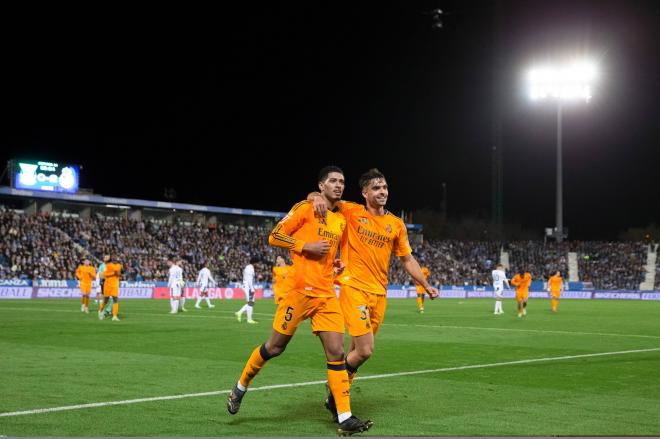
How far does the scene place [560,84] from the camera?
55.2 m

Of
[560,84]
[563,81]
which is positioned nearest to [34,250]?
[560,84]

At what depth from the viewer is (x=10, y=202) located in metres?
60.0

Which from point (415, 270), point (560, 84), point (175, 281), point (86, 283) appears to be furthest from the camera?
point (560, 84)

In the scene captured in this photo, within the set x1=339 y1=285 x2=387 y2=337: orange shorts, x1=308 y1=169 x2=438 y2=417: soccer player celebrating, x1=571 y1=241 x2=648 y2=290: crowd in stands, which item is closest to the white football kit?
x1=308 y1=169 x2=438 y2=417: soccer player celebrating

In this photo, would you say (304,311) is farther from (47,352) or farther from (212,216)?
(212,216)

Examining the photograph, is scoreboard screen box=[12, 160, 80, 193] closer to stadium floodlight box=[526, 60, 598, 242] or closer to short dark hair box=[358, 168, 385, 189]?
stadium floodlight box=[526, 60, 598, 242]

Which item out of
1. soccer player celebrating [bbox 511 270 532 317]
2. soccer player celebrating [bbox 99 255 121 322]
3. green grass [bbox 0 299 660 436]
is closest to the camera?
green grass [bbox 0 299 660 436]

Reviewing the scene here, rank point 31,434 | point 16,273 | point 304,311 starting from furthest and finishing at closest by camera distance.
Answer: point 16,273, point 304,311, point 31,434

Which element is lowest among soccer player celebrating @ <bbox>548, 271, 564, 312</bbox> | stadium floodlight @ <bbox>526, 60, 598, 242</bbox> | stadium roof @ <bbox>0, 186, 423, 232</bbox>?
soccer player celebrating @ <bbox>548, 271, 564, 312</bbox>

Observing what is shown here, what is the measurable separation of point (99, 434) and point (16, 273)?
42.0 meters

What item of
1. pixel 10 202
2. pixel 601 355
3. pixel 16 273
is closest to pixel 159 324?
pixel 601 355

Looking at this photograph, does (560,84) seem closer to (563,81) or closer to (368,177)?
(563,81)

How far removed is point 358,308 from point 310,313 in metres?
0.71

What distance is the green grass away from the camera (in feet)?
25.2
